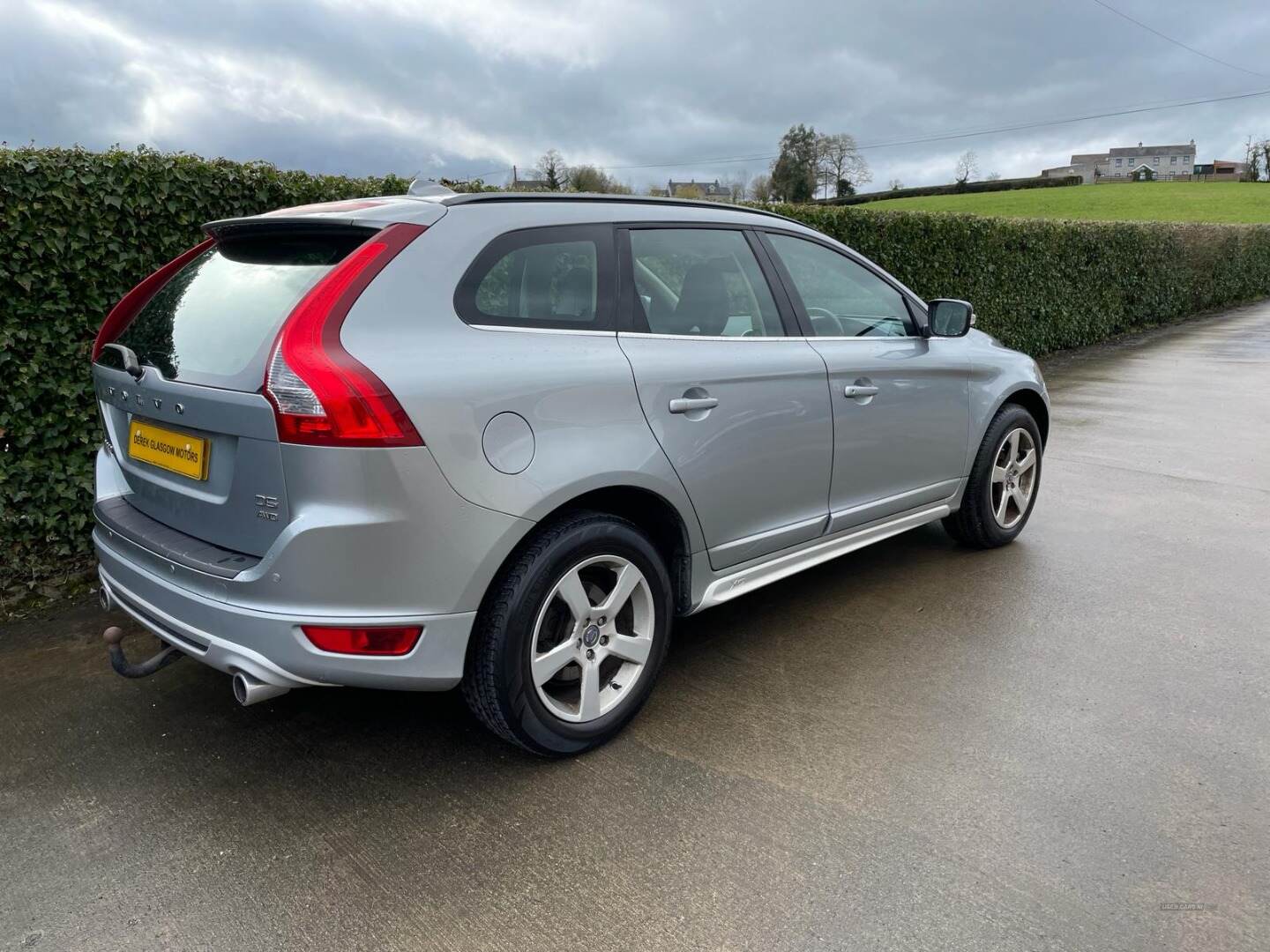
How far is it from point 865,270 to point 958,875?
2.63 metres

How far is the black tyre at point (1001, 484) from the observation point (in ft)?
14.7

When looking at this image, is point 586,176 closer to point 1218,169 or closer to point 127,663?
point 127,663

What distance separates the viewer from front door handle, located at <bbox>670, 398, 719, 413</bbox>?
2.88 metres

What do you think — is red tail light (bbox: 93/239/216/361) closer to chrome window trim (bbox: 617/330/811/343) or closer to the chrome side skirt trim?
chrome window trim (bbox: 617/330/811/343)

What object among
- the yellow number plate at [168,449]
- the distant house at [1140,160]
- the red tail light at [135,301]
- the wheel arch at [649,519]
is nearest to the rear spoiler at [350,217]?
the red tail light at [135,301]

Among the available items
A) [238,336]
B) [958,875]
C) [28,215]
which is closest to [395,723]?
[238,336]

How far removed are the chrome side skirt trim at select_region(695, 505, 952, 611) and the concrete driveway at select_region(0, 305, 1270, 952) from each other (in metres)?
0.35

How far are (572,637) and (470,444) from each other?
73cm

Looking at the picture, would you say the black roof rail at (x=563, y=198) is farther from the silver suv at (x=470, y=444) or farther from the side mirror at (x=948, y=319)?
the side mirror at (x=948, y=319)

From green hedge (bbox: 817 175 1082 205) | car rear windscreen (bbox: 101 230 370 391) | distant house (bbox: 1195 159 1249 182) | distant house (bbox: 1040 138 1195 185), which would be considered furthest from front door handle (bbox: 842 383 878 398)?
distant house (bbox: 1040 138 1195 185)

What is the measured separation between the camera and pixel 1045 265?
1270cm

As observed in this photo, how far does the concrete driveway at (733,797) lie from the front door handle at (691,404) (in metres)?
1.07

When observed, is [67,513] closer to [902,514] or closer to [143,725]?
[143,725]

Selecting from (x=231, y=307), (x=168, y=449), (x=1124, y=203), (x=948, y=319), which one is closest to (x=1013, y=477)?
(x=948, y=319)
